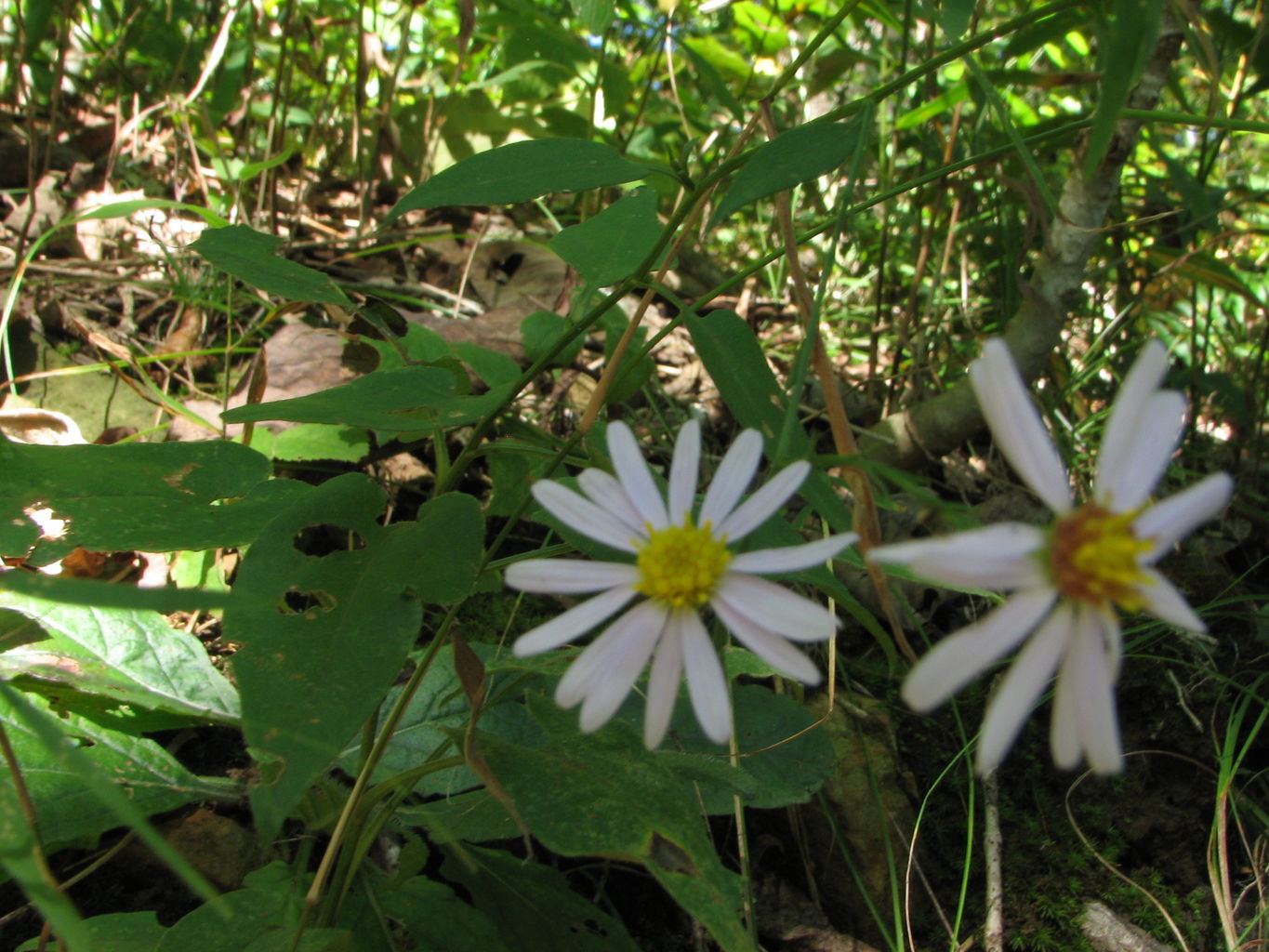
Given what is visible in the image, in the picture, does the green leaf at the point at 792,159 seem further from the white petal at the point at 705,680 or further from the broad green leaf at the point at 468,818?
the broad green leaf at the point at 468,818

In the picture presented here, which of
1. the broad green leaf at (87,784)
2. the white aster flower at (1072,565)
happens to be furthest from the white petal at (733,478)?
the broad green leaf at (87,784)

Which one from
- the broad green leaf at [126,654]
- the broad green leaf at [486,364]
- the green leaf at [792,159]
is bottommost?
the broad green leaf at [126,654]

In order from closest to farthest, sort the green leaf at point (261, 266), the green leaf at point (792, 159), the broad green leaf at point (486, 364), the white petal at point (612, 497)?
the white petal at point (612, 497) → the green leaf at point (792, 159) → the green leaf at point (261, 266) → the broad green leaf at point (486, 364)

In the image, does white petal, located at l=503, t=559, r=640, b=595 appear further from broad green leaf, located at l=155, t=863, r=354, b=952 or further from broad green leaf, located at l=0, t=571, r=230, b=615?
broad green leaf, located at l=155, t=863, r=354, b=952

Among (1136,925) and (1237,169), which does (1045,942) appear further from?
(1237,169)

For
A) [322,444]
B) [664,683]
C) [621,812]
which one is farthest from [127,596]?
[322,444]

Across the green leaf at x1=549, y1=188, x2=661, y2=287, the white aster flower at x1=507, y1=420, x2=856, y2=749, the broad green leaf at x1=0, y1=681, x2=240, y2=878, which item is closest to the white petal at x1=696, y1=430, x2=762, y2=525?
the white aster flower at x1=507, y1=420, x2=856, y2=749
